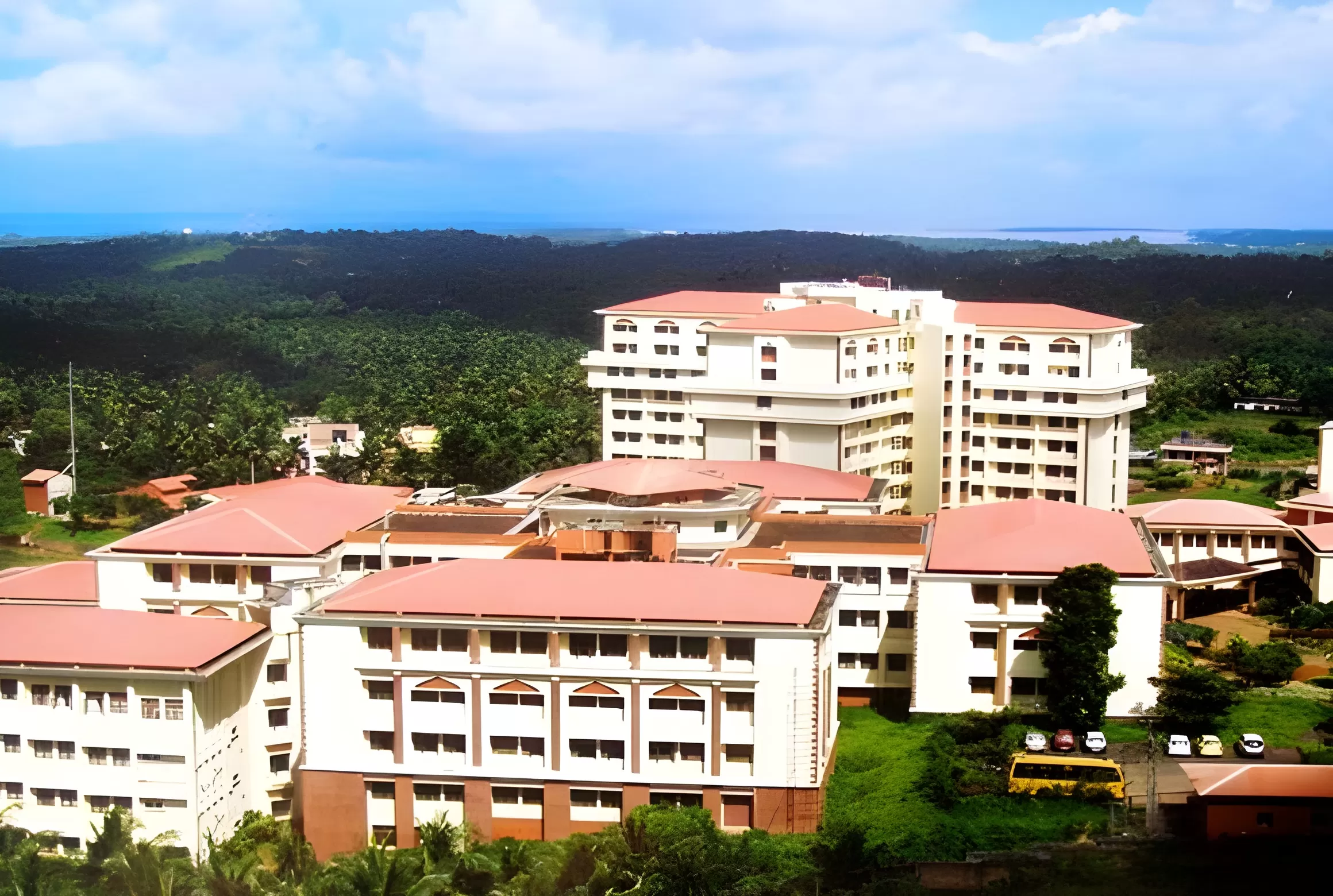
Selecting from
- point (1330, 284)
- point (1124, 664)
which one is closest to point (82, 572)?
point (1124, 664)

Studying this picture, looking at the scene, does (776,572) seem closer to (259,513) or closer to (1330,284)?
(259,513)

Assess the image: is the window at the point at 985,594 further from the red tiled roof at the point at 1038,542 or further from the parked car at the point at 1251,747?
the parked car at the point at 1251,747

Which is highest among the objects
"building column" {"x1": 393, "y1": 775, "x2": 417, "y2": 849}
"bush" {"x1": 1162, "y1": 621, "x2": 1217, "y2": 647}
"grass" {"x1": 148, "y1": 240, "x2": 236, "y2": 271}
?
"grass" {"x1": 148, "y1": 240, "x2": 236, "y2": 271}

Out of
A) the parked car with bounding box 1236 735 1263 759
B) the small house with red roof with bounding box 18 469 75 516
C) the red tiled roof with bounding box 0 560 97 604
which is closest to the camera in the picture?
the parked car with bounding box 1236 735 1263 759

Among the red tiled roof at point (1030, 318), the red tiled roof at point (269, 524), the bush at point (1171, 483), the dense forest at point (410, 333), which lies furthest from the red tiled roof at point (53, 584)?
the bush at point (1171, 483)

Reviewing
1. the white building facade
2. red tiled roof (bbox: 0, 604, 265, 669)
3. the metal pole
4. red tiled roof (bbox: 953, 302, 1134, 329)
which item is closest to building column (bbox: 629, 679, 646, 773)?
red tiled roof (bbox: 0, 604, 265, 669)

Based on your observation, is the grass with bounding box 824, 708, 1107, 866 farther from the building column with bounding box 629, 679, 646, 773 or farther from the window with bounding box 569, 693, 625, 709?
the window with bounding box 569, 693, 625, 709

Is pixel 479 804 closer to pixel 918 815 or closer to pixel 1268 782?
pixel 918 815
